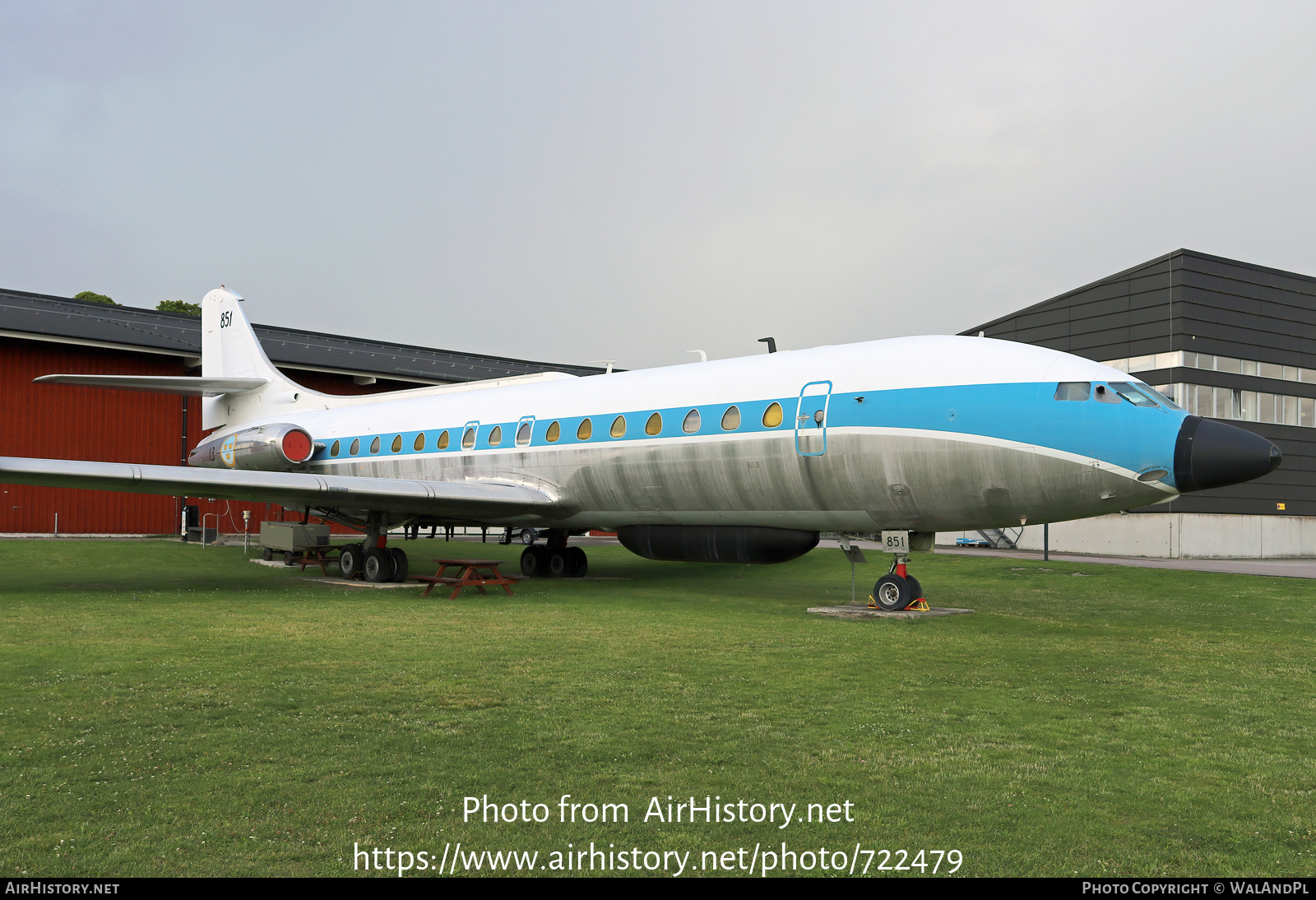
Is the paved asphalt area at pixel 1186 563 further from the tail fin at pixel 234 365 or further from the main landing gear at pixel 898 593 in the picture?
the tail fin at pixel 234 365

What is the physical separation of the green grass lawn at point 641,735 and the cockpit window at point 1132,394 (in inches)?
111

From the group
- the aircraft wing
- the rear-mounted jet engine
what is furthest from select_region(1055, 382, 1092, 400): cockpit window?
the rear-mounted jet engine

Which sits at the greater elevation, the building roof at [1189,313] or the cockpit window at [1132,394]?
the building roof at [1189,313]

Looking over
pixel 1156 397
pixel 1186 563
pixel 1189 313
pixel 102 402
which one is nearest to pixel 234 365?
pixel 102 402

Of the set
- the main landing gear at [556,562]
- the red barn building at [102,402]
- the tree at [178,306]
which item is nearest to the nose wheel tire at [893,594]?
the main landing gear at [556,562]

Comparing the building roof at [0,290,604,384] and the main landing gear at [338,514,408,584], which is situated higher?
the building roof at [0,290,604,384]

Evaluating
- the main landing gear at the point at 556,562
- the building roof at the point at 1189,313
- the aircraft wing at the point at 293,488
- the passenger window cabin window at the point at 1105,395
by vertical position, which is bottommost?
the main landing gear at the point at 556,562

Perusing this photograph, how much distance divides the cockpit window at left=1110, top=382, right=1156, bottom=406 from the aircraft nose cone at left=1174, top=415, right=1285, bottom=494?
1.68ft

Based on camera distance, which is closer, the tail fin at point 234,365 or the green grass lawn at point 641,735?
the green grass lawn at point 641,735

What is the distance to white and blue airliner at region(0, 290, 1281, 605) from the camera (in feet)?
37.5

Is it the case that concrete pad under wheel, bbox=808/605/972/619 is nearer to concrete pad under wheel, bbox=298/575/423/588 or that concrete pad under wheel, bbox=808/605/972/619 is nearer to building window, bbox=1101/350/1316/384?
concrete pad under wheel, bbox=298/575/423/588

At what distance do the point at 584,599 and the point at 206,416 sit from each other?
16.9 metres

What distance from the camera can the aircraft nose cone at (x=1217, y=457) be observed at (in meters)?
10.7

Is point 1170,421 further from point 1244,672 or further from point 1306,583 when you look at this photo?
point 1306,583
